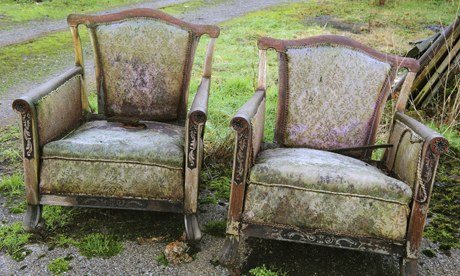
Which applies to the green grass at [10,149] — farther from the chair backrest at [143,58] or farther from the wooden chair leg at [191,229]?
the wooden chair leg at [191,229]

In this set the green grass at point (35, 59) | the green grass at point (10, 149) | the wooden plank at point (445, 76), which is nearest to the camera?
the green grass at point (10, 149)

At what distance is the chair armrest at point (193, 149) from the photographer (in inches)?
96.1

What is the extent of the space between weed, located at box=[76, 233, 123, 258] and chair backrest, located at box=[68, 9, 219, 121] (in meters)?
0.83

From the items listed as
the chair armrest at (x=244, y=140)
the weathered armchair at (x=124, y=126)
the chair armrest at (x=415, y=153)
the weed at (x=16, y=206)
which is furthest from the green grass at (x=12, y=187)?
the chair armrest at (x=415, y=153)

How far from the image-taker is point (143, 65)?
3.09 metres

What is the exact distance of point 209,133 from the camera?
3.97m

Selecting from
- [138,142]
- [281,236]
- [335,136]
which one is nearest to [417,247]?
[281,236]

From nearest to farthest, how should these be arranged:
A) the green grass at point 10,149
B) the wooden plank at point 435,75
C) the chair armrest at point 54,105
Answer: the chair armrest at point 54,105 → the green grass at point 10,149 → the wooden plank at point 435,75

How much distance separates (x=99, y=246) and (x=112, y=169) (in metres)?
0.41

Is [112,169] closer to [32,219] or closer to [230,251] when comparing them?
[32,219]

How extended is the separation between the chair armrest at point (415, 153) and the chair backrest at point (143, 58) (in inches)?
48.3

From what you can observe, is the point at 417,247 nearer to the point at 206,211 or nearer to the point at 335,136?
the point at 335,136

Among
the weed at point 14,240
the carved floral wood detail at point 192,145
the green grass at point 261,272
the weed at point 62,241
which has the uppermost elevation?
the carved floral wood detail at point 192,145

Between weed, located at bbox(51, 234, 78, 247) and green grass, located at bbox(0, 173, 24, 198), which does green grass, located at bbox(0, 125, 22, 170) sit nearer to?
green grass, located at bbox(0, 173, 24, 198)
